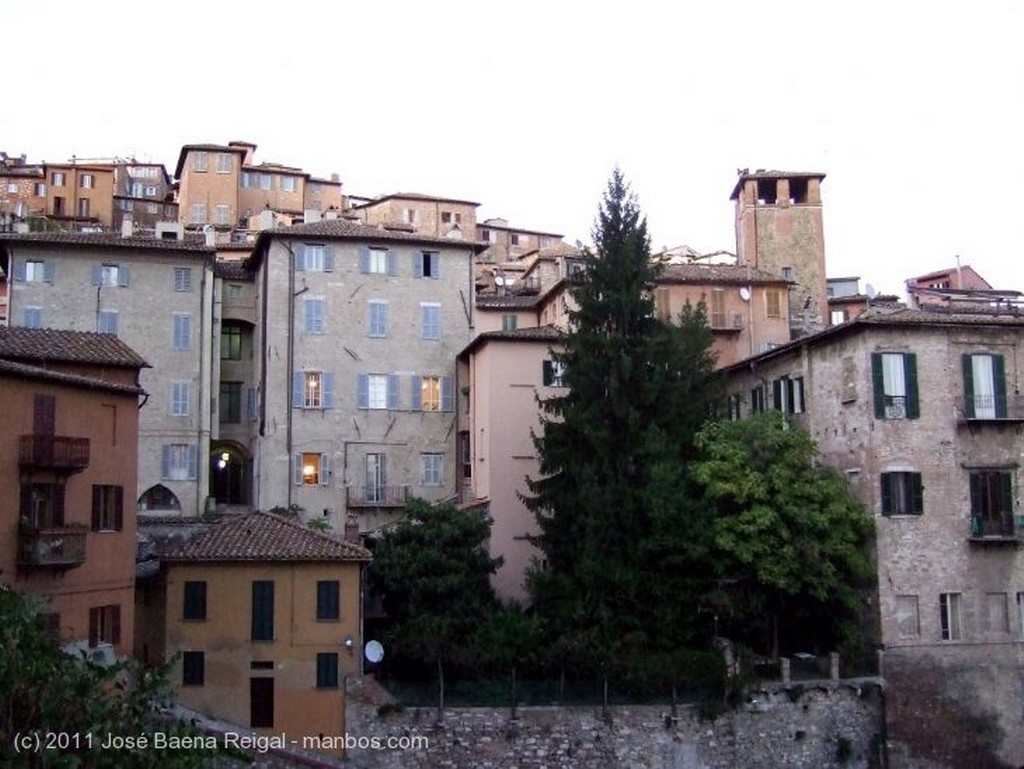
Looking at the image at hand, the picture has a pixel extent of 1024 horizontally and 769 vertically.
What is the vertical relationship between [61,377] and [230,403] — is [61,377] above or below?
below

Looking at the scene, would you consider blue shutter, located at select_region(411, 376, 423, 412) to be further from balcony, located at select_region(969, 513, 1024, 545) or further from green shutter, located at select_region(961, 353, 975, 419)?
balcony, located at select_region(969, 513, 1024, 545)

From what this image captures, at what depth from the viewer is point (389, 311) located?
163ft

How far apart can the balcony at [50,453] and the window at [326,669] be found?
29.7 feet

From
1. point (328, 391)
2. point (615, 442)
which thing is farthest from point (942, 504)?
point (328, 391)

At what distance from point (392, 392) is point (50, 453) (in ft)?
71.4

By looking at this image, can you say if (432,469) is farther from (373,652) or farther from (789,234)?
(789,234)

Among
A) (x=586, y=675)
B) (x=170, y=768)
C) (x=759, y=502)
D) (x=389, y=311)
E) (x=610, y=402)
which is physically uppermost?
(x=389, y=311)

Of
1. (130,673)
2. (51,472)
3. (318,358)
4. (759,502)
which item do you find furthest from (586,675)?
(318,358)

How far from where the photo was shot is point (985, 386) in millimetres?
35750

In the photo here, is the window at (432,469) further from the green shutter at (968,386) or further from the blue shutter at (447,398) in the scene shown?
the green shutter at (968,386)

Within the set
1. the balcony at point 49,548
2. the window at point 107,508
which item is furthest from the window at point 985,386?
the balcony at point 49,548

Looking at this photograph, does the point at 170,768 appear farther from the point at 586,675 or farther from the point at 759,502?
the point at 759,502

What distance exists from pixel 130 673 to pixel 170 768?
19.8 meters

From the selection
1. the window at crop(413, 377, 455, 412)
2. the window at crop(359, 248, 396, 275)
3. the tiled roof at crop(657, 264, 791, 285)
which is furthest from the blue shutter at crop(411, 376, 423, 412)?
the tiled roof at crop(657, 264, 791, 285)
